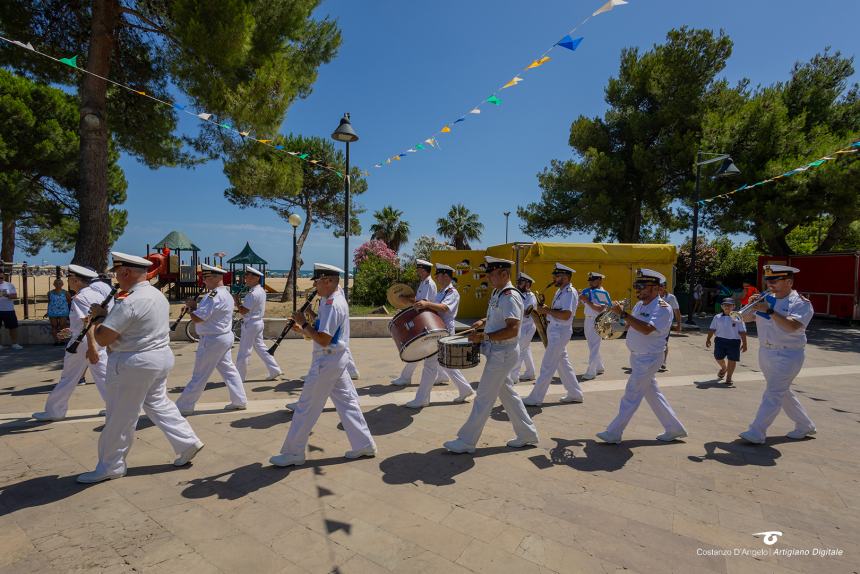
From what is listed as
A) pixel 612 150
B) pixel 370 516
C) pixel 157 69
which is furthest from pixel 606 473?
pixel 612 150

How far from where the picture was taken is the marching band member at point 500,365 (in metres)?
3.99

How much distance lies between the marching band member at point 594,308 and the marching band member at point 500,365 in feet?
8.52

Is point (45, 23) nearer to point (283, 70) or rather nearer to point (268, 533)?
point (283, 70)

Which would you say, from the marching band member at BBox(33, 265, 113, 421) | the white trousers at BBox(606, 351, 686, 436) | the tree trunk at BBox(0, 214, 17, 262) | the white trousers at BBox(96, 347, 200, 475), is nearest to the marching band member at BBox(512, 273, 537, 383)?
the white trousers at BBox(606, 351, 686, 436)

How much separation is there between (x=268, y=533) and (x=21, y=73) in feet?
45.3

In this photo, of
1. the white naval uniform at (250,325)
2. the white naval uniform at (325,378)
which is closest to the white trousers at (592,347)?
the white naval uniform at (325,378)

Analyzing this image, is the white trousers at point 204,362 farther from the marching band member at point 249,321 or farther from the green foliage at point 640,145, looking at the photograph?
the green foliage at point 640,145

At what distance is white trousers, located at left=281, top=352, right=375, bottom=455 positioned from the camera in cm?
374

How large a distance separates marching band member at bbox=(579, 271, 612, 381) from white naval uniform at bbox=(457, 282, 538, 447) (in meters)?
2.62

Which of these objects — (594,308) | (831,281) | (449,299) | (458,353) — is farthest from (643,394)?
(831,281)

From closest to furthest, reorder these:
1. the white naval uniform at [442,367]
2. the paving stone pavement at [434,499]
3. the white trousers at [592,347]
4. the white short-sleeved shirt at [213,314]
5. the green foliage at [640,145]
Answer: the paving stone pavement at [434,499] < the white short-sleeved shirt at [213,314] < the white naval uniform at [442,367] < the white trousers at [592,347] < the green foliage at [640,145]

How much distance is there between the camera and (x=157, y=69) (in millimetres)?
11227
